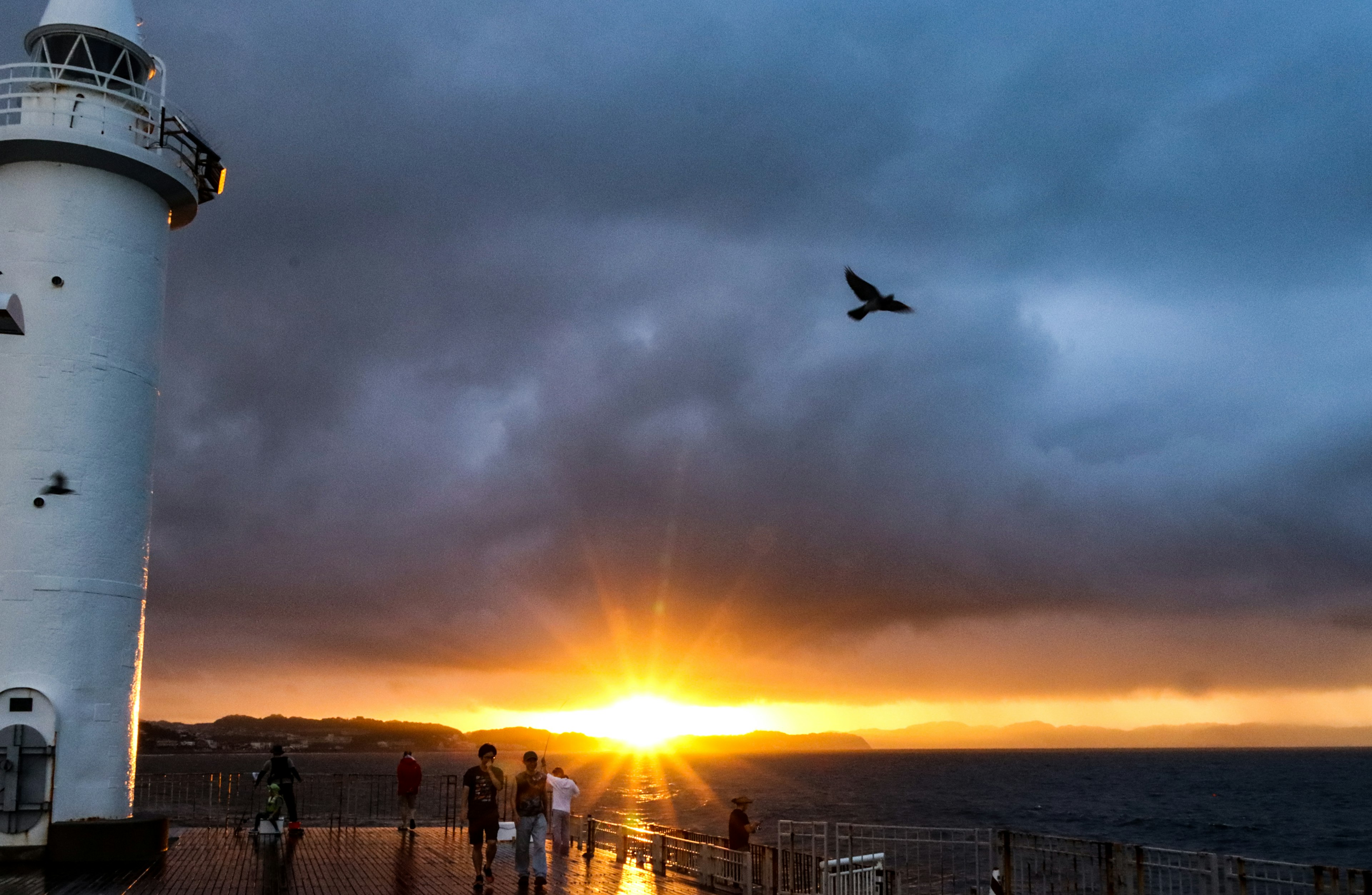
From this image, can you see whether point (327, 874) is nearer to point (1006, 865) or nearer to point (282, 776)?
point (282, 776)

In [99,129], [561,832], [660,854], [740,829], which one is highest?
[99,129]

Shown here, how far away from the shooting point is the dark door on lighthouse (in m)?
18.4

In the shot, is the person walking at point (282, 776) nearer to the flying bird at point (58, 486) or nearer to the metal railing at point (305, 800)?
the metal railing at point (305, 800)

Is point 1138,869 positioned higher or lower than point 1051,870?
higher

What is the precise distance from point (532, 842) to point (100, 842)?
311 inches

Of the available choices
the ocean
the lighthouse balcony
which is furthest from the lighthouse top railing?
the ocean

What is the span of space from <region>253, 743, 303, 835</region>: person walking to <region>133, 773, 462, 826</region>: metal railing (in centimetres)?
47

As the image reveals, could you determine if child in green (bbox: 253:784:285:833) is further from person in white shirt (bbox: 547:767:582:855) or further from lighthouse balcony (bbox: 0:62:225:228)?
lighthouse balcony (bbox: 0:62:225:228)

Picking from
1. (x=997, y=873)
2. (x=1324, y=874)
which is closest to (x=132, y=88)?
(x=997, y=873)

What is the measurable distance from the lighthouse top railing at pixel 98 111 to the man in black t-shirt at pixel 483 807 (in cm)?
1366

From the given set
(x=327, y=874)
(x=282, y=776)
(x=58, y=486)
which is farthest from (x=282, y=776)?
(x=58, y=486)

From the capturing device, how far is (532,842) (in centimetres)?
1705

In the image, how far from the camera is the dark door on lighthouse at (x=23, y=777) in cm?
1841

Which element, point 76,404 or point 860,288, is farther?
point 76,404
